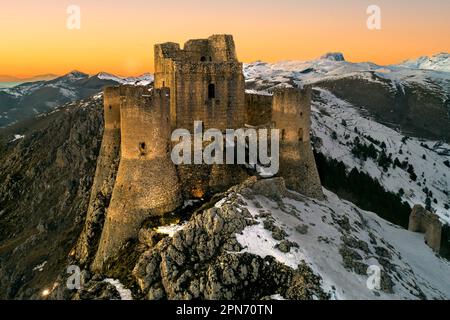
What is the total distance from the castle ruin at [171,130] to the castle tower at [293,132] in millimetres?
102

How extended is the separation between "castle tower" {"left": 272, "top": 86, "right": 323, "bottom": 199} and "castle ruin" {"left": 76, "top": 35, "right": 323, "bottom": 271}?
0.10m

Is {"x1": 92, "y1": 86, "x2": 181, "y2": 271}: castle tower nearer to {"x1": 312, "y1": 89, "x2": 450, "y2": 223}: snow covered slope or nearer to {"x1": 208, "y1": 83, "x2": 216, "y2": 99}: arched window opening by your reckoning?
{"x1": 208, "y1": 83, "x2": 216, "y2": 99}: arched window opening

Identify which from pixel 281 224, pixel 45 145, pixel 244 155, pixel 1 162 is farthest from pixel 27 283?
pixel 1 162

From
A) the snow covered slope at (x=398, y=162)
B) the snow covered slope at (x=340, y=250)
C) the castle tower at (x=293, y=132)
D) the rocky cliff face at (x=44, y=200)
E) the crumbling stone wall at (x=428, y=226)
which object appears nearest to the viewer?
the snow covered slope at (x=340, y=250)

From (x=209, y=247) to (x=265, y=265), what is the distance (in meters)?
4.41

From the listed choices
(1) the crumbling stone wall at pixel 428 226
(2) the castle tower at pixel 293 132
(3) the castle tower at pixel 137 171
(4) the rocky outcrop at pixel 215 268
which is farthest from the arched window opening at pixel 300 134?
(1) the crumbling stone wall at pixel 428 226

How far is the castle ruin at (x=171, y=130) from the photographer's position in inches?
1467

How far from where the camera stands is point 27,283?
192ft

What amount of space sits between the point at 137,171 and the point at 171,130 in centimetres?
607

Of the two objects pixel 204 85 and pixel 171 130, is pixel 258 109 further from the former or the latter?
pixel 171 130

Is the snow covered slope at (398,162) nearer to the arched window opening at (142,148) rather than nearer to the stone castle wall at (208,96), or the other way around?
the stone castle wall at (208,96)

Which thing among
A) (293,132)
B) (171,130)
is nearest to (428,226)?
(293,132)

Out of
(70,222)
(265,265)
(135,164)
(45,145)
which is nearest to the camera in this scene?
(265,265)

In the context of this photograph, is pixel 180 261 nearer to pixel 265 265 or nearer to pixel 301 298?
pixel 265 265
